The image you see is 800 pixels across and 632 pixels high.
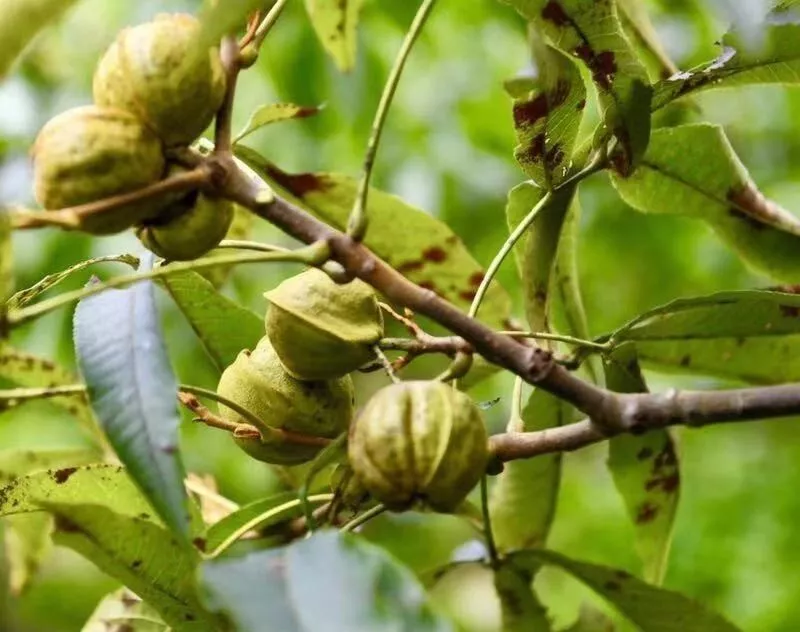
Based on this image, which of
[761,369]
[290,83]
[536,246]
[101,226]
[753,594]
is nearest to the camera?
[101,226]

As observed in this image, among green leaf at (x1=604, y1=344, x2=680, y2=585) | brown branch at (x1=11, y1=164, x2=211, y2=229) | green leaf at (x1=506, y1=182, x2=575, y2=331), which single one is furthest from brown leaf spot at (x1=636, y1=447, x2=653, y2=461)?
brown branch at (x1=11, y1=164, x2=211, y2=229)

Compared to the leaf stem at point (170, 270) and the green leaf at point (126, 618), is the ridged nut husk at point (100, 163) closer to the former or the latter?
the leaf stem at point (170, 270)

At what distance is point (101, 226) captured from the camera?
98 cm

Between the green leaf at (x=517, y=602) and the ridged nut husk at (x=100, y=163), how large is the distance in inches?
30.8

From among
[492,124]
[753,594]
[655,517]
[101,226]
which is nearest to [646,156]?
[655,517]

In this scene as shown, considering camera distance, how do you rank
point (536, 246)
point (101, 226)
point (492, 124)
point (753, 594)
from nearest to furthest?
point (101, 226), point (536, 246), point (753, 594), point (492, 124)

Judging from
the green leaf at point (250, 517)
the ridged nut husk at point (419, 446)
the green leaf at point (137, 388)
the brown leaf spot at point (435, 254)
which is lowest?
the green leaf at point (250, 517)

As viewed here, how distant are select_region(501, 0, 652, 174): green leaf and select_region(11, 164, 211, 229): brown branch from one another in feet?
1.30

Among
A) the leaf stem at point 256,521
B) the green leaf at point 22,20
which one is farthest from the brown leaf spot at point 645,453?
the green leaf at point 22,20

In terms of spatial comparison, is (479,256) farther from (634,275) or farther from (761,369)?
(761,369)

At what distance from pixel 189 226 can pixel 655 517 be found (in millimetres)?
874

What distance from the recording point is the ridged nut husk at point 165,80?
3.29 ft

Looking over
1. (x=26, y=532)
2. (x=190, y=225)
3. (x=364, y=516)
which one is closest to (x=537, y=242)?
(x=364, y=516)

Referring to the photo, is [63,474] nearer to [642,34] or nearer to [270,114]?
[270,114]
